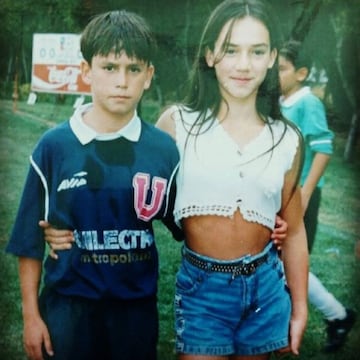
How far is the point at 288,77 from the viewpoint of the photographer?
1.43 meters

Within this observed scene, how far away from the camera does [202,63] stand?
140cm

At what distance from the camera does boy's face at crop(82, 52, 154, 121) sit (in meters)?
1.36

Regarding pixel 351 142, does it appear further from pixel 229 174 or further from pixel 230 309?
pixel 230 309

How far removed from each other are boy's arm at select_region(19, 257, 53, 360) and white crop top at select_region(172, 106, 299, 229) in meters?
0.35

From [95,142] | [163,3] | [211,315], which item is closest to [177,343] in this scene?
[211,315]

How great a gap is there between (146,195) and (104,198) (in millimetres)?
93

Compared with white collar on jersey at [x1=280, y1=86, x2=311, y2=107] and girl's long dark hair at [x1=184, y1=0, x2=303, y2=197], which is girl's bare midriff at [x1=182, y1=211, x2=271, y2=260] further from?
white collar on jersey at [x1=280, y1=86, x2=311, y2=107]

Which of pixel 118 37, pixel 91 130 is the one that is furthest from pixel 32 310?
pixel 118 37

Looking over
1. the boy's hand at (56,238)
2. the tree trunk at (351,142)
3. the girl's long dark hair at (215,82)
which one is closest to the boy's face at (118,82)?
the girl's long dark hair at (215,82)

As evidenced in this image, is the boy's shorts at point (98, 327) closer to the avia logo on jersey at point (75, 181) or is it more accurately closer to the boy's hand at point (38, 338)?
the boy's hand at point (38, 338)

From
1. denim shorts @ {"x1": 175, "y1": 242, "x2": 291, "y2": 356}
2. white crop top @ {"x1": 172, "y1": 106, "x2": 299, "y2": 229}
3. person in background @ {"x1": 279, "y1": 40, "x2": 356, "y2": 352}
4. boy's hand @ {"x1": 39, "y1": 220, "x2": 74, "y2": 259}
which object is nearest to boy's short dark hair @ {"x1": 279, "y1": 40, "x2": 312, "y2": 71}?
person in background @ {"x1": 279, "y1": 40, "x2": 356, "y2": 352}

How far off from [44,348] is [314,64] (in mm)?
911

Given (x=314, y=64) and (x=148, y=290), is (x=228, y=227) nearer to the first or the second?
(x=148, y=290)

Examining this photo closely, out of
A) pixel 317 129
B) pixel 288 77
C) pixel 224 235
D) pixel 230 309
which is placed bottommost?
pixel 230 309
